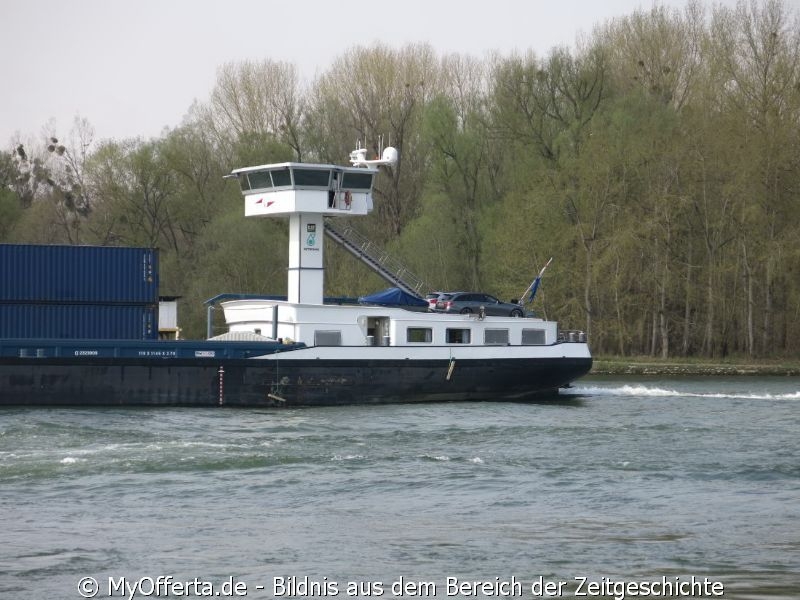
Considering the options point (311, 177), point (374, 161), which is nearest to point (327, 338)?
point (311, 177)

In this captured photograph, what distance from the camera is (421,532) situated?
63.7 ft

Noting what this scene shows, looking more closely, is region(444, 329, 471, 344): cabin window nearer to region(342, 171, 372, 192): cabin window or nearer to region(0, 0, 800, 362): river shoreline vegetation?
region(342, 171, 372, 192): cabin window

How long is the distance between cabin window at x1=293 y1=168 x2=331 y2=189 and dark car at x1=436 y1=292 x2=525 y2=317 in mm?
5480

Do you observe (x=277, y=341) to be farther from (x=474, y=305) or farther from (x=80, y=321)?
(x=474, y=305)

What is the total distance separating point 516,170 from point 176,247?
20435 mm

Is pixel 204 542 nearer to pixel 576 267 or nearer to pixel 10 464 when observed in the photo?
pixel 10 464

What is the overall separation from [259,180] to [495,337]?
9189 mm

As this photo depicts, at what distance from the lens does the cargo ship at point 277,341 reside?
36.5 m

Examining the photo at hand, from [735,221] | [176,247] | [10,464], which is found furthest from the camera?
[176,247]

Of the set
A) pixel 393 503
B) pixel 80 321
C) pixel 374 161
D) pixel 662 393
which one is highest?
pixel 374 161

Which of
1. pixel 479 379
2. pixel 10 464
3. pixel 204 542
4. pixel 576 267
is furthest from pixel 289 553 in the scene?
pixel 576 267

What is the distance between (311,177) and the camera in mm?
39656

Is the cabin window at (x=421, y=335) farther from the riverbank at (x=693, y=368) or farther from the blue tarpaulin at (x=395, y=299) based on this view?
the riverbank at (x=693, y=368)

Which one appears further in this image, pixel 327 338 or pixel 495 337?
pixel 495 337
